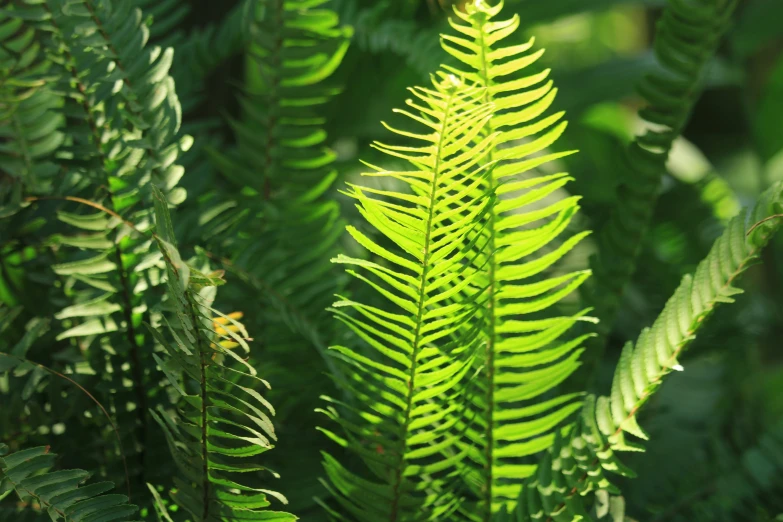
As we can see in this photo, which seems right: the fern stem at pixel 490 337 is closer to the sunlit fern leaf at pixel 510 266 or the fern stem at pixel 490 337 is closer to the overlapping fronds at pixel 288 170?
the sunlit fern leaf at pixel 510 266

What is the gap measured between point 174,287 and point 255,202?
0.25m

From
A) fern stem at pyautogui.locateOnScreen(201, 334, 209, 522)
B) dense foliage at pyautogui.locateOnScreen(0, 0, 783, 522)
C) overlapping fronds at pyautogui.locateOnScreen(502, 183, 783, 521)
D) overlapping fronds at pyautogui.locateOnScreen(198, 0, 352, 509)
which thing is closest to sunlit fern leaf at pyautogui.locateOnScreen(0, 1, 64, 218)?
dense foliage at pyautogui.locateOnScreen(0, 0, 783, 522)

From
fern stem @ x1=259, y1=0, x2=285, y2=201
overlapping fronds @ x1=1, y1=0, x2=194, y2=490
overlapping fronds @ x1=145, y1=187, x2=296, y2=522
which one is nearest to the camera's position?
overlapping fronds @ x1=145, y1=187, x2=296, y2=522

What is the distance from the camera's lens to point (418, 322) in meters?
0.37

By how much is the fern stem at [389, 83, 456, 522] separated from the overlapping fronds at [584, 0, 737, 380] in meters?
0.21

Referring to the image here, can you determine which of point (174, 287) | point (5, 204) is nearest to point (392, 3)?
point (5, 204)

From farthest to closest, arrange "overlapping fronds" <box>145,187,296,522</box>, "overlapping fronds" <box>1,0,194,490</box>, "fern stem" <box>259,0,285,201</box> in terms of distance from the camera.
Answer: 1. "fern stem" <box>259,0,285,201</box>
2. "overlapping fronds" <box>1,0,194,490</box>
3. "overlapping fronds" <box>145,187,296,522</box>

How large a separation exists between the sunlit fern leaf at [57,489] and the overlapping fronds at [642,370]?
0.21m

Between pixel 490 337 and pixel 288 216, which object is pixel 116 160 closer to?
pixel 288 216

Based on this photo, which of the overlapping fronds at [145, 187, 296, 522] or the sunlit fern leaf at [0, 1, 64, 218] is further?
the sunlit fern leaf at [0, 1, 64, 218]

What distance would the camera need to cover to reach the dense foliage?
1.21 ft

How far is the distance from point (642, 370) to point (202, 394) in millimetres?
211

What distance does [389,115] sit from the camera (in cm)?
106

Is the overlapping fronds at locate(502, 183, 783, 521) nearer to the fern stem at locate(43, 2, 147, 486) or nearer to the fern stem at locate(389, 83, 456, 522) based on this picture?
the fern stem at locate(389, 83, 456, 522)
